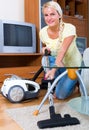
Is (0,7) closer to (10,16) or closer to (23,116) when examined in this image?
(10,16)

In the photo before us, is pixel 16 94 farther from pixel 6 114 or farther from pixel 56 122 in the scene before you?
pixel 56 122

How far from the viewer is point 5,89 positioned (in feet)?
5.88

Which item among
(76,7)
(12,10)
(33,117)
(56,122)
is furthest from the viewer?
(76,7)

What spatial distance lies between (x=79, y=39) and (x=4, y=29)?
1.48 metres

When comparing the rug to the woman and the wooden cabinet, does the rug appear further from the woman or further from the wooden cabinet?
the wooden cabinet

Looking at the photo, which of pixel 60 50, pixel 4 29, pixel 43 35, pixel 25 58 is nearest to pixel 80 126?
→ pixel 60 50

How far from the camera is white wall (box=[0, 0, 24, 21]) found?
121 inches

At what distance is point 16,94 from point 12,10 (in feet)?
5.80

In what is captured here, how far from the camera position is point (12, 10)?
3168 mm

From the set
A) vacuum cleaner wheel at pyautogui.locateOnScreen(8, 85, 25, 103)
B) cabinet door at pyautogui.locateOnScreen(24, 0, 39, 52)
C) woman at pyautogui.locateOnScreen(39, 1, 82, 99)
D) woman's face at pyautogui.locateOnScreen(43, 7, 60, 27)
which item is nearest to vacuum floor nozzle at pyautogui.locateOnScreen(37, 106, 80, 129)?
woman at pyautogui.locateOnScreen(39, 1, 82, 99)

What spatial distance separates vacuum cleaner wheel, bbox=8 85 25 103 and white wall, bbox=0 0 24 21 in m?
1.61

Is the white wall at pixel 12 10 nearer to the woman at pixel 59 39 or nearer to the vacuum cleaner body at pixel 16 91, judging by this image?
the woman at pixel 59 39

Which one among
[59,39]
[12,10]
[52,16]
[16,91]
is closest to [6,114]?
[16,91]

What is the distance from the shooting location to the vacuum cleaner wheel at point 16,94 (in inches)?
68.6
